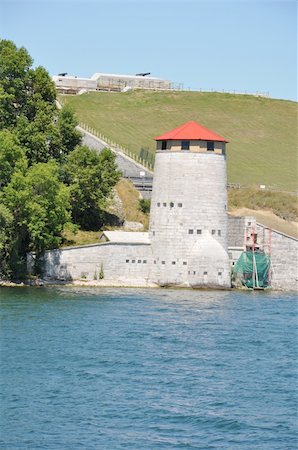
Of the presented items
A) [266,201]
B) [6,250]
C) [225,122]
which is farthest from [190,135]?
[225,122]

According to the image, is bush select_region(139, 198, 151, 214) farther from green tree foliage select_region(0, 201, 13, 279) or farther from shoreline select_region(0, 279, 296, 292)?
green tree foliage select_region(0, 201, 13, 279)

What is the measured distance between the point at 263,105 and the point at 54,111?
77447 millimetres

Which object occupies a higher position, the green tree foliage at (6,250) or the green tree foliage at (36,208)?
the green tree foliage at (36,208)

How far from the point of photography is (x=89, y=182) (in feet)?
323

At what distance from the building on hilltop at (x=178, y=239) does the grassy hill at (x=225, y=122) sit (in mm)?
40059

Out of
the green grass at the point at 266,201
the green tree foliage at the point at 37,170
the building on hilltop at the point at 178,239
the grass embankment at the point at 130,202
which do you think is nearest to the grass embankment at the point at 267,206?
the green grass at the point at 266,201

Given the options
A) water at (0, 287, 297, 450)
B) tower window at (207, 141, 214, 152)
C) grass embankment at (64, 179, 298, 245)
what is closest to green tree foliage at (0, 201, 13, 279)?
water at (0, 287, 297, 450)

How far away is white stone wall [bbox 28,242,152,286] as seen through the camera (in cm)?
8738

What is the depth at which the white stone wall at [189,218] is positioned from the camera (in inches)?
3479

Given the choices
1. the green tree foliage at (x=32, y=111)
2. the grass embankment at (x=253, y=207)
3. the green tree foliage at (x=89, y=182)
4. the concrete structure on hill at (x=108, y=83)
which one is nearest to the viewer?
the green tree foliage at (x=89, y=182)

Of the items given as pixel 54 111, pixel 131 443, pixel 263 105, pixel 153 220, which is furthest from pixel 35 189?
pixel 263 105

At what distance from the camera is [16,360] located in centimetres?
5353

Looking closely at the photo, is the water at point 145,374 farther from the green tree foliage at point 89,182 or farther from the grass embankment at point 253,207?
the grass embankment at point 253,207

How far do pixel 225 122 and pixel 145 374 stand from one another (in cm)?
11529
